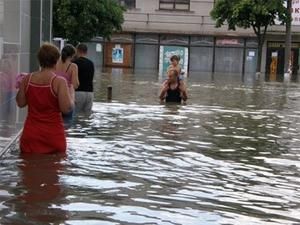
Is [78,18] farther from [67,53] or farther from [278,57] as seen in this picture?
[278,57]

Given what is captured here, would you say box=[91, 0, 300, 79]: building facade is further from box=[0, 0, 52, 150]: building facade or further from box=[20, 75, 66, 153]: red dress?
box=[20, 75, 66, 153]: red dress

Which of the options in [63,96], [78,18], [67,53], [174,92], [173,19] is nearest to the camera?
[63,96]

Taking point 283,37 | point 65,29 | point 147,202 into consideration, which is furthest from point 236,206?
point 283,37

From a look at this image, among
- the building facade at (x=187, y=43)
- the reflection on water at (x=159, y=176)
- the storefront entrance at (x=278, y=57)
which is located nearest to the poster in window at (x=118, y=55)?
the building facade at (x=187, y=43)

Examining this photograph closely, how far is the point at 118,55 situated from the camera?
58.2 metres

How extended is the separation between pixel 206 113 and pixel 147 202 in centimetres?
1007

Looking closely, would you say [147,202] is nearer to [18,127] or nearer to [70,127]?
[18,127]

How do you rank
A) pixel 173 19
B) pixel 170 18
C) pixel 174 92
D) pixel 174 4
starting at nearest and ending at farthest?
pixel 174 92 < pixel 170 18 < pixel 173 19 < pixel 174 4

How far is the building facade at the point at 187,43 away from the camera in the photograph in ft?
189

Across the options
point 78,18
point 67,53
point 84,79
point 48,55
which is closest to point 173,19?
point 78,18

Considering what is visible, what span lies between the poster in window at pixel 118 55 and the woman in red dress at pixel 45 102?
50075 millimetres

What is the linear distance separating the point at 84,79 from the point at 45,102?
613 cm

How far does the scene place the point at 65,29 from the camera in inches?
1393

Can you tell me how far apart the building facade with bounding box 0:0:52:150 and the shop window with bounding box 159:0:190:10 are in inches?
1867
